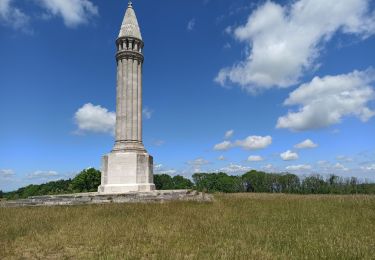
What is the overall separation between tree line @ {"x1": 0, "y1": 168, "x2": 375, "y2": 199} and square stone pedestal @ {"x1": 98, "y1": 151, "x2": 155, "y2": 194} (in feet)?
63.0

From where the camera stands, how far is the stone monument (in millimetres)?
24078

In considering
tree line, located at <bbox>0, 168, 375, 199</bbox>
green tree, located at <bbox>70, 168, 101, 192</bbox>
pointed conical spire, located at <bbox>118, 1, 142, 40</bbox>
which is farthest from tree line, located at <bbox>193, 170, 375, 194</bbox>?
pointed conical spire, located at <bbox>118, 1, 142, 40</bbox>

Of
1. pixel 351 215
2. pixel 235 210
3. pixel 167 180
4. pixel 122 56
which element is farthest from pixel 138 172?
pixel 167 180

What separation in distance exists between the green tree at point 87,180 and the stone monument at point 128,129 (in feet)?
85.8

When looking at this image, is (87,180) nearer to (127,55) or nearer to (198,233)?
(127,55)

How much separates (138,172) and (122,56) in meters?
9.14

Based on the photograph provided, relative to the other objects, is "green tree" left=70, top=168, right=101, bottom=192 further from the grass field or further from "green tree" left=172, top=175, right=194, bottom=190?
the grass field

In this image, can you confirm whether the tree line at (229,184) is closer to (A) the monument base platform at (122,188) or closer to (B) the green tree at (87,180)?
(B) the green tree at (87,180)

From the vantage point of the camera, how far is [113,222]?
11.1 metres

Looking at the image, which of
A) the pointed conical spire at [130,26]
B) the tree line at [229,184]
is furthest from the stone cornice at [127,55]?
the tree line at [229,184]

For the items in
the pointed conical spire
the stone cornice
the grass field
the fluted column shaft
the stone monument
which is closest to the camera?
the grass field

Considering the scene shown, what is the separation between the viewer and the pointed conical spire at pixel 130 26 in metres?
26.5

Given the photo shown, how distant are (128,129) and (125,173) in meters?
3.44

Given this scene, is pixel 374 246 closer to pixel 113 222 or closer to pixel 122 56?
pixel 113 222
